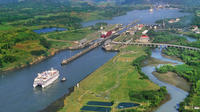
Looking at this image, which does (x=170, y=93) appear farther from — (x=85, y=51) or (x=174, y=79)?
(x=85, y=51)

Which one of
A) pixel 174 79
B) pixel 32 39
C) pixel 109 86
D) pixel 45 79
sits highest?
pixel 32 39

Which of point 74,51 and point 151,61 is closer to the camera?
point 151,61

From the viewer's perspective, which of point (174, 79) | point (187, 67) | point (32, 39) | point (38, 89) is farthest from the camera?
point (32, 39)

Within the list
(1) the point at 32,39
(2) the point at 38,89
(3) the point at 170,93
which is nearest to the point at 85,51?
(1) the point at 32,39

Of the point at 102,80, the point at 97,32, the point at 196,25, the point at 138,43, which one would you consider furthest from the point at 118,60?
the point at 196,25

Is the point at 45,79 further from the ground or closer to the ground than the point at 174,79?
further from the ground

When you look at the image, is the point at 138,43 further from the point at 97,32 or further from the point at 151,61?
the point at 97,32

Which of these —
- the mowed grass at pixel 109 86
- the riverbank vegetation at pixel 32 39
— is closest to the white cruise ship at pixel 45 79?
the mowed grass at pixel 109 86

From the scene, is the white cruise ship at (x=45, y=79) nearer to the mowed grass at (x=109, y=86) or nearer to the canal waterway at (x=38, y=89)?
the canal waterway at (x=38, y=89)

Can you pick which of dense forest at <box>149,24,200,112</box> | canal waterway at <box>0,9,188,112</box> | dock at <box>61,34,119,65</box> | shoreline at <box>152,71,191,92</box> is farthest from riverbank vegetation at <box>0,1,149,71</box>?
shoreline at <box>152,71,191,92</box>
